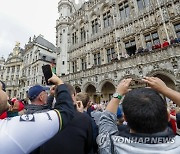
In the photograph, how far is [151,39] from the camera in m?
13.1

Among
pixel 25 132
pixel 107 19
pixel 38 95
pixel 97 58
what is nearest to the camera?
pixel 25 132

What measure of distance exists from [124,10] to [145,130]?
16846 mm

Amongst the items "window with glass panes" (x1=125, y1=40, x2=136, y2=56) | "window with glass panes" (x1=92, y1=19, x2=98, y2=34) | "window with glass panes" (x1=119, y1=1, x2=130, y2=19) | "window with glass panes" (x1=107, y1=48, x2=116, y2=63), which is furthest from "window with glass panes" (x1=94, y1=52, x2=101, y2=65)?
"window with glass panes" (x1=119, y1=1, x2=130, y2=19)

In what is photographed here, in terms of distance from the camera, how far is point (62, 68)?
20625mm

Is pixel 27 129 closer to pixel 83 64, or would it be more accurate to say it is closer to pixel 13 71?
pixel 83 64

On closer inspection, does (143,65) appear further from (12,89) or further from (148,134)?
(12,89)

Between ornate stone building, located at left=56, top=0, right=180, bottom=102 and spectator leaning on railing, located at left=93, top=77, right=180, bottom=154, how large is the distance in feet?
32.6

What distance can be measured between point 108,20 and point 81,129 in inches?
689

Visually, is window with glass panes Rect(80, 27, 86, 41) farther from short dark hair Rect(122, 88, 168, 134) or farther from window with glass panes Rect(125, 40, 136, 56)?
short dark hair Rect(122, 88, 168, 134)

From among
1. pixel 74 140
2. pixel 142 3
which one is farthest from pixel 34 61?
pixel 74 140

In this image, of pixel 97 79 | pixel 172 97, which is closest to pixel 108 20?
pixel 97 79

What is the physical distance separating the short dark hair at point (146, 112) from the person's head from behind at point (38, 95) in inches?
72.1

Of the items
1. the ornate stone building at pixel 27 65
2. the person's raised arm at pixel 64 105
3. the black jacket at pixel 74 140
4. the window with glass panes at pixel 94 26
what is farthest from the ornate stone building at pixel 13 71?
the person's raised arm at pixel 64 105

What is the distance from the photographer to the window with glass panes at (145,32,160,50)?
42.4 ft
